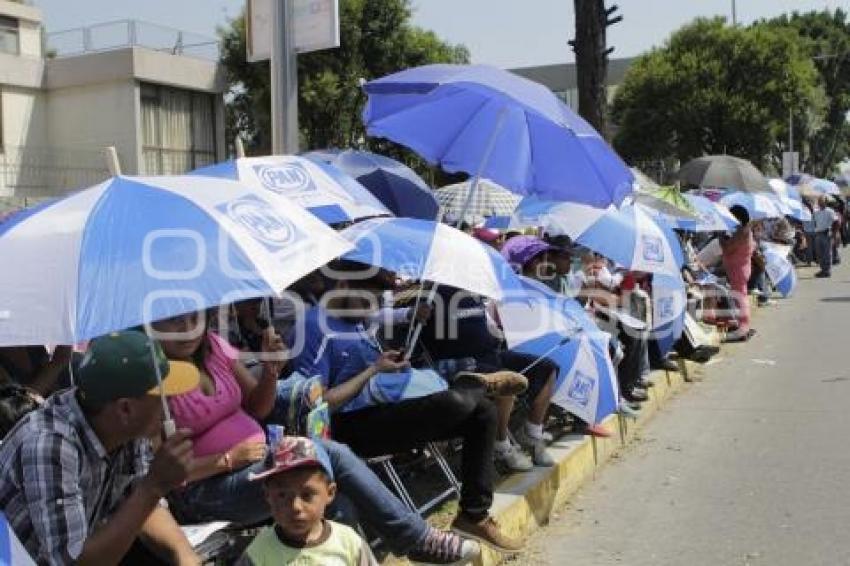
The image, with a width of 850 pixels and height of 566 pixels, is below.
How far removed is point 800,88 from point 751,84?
175 centimetres

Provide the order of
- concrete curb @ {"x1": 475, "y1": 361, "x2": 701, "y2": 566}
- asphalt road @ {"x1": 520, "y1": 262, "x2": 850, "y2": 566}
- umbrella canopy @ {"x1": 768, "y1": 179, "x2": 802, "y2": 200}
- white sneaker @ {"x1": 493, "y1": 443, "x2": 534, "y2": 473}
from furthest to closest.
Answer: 1. umbrella canopy @ {"x1": 768, "y1": 179, "x2": 802, "y2": 200}
2. white sneaker @ {"x1": 493, "y1": 443, "x2": 534, "y2": 473}
3. concrete curb @ {"x1": 475, "y1": 361, "x2": 701, "y2": 566}
4. asphalt road @ {"x1": 520, "y1": 262, "x2": 850, "y2": 566}

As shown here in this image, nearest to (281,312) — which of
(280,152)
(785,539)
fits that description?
(280,152)

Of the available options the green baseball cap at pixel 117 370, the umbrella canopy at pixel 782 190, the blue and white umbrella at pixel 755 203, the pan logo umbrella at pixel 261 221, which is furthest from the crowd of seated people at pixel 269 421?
the umbrella canopy at pixel 782 190

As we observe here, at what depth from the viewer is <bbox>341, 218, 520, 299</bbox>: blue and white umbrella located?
14.6 ft

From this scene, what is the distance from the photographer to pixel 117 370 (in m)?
2.72

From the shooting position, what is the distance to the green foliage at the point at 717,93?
3650 centimetres

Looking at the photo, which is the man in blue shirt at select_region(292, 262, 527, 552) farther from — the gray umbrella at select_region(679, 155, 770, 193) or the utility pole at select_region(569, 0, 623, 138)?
the gray umbrella at select_region(679, 155, 770, 193)

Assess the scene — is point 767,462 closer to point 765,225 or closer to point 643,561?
point 643,561

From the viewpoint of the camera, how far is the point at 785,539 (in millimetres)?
5223

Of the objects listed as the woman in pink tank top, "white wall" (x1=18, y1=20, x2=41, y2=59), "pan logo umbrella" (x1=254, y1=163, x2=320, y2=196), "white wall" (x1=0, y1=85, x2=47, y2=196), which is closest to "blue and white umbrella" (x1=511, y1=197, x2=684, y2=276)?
"pan logo umbrella" (x1=254, y1=163, x2=320, y2=196)

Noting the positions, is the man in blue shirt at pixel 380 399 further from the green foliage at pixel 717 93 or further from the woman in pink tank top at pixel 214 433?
the green foliage at pixel 717 93

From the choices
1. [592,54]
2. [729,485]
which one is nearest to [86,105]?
[592,54]

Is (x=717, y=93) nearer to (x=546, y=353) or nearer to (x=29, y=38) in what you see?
(x=29, y=38)

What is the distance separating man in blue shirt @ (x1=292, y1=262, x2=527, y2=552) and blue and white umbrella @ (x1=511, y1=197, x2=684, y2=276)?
257 centimetres
